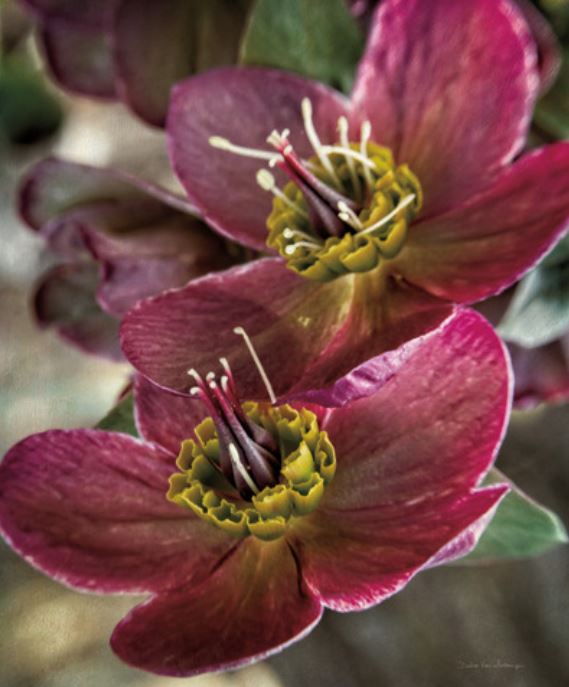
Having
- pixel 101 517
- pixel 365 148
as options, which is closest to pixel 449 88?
pixel 365 148

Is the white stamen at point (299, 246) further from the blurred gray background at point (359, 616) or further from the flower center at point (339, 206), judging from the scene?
the blurred gray background at point (359, 616)

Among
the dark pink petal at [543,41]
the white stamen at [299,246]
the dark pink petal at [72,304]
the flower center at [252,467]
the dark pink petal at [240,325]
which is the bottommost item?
the dark pink petal at [72,304]

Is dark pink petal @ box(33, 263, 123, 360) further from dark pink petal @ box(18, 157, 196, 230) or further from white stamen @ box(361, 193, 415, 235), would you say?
white stamen @ box(361, 193, 415, 235)

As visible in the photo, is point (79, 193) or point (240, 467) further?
A: point (79, 193)

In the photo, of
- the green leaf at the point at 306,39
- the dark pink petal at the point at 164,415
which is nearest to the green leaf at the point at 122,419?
the dark pink petal at the point at 164,415

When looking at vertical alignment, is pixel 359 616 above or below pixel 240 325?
below

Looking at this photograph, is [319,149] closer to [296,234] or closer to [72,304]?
[296,234]

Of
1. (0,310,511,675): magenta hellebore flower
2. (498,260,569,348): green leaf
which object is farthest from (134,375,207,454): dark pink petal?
(498,260,569,348): green leaf
